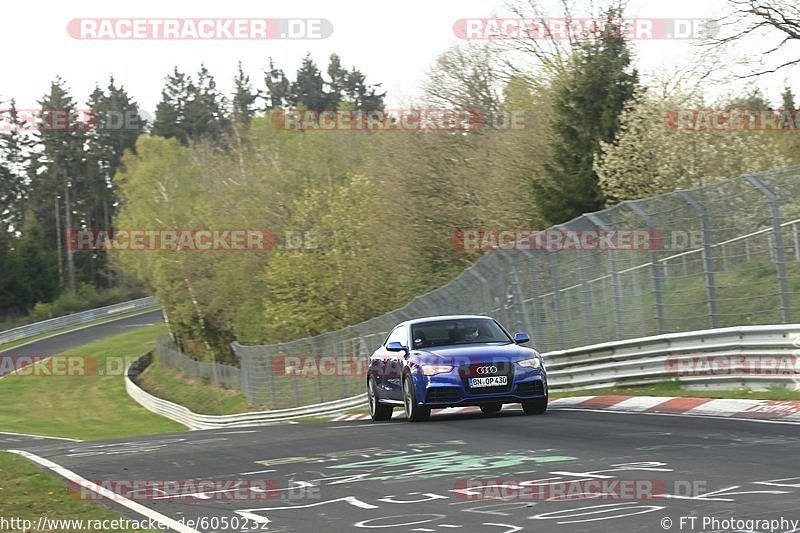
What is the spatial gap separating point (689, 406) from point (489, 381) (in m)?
Answer: 2.47

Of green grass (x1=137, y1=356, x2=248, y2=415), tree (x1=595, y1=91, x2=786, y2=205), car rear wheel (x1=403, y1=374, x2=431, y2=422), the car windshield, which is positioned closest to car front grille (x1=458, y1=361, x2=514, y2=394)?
car rear wheel (x1=403, y1=374, x2=431, y2=422)

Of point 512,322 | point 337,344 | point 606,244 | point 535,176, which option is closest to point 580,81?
point 535,176

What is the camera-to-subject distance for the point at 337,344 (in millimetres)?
36156

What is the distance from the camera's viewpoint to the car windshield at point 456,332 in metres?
17.4

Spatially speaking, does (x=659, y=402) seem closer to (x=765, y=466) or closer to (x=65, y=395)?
(x=765, y=466)

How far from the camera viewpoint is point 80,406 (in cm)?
6156

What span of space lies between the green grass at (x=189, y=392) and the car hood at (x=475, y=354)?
33558 mm

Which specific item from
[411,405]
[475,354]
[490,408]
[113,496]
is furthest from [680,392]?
[113,496]

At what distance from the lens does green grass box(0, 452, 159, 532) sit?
31.2 feet

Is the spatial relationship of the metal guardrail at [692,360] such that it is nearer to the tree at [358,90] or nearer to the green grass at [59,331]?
the green grass at [59,331]

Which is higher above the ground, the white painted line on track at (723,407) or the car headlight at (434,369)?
the car headlight at (434,369)
